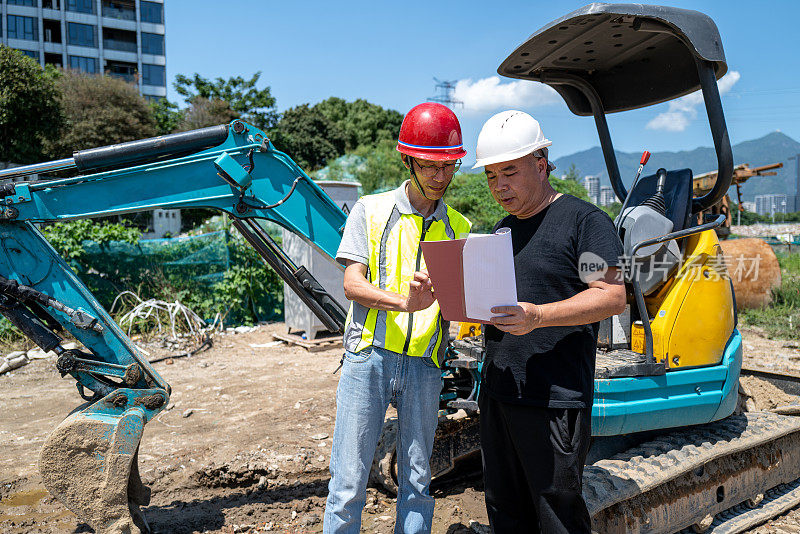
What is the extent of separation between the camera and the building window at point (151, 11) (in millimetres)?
43688

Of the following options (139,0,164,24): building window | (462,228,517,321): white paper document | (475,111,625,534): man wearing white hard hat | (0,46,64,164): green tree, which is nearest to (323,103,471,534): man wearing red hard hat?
(475,111,625,534): man wearing white hard hat

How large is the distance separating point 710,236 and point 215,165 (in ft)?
9.97

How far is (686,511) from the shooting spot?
136 inches

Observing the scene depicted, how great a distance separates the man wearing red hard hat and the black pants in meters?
0.34

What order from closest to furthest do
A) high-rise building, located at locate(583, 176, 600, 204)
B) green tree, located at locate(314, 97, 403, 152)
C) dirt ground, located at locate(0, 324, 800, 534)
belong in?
1. dirt ground, located at locate(0, 324, 800, 534)
2. high-rise building, located at locate(583, 176, 600, 204)
3. green tree, located at locate(314, 97, 403, 152)

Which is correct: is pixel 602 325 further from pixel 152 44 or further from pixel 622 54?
pixel 152 44

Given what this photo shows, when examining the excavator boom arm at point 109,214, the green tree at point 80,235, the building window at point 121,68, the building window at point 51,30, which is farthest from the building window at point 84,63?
the excavator boom arm at point 109,214

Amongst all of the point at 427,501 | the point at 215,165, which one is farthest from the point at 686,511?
the point at 215,165

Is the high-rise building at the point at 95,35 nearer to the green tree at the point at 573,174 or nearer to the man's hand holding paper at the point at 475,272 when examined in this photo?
the green tree at the point at 573,174

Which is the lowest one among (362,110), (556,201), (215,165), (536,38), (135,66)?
(556,201)

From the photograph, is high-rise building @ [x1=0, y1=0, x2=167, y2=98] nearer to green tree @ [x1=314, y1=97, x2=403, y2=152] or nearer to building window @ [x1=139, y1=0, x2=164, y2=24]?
building window @ [x1=139, y1=0, x2=164, y2=24]

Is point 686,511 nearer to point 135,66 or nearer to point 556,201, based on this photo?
point 556,201

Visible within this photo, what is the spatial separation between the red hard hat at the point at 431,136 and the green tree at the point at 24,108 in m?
25.9

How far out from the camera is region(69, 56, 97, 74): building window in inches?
1607
